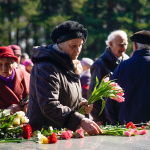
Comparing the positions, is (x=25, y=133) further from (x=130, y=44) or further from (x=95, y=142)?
(x=130, y=44)

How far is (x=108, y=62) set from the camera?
5.13 metres

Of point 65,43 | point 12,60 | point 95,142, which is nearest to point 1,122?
point 95,142

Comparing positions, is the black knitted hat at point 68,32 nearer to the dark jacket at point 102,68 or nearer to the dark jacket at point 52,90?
the dark jacket at point 52,90

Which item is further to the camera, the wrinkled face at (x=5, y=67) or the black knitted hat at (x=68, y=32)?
the wrinkled face at (x=5, y=67)

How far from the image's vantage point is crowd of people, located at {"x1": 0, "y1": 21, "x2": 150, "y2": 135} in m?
2.80

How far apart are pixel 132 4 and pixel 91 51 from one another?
5.12 metres

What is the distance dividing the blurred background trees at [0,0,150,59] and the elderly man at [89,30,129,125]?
70.7 ft

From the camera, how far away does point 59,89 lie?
3.04 m

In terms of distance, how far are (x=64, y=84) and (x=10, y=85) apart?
166cm

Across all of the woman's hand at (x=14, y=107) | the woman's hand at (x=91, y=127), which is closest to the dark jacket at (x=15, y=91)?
the woman's hand at (x=14, y=107)

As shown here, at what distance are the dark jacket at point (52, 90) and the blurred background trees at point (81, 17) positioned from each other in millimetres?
23604

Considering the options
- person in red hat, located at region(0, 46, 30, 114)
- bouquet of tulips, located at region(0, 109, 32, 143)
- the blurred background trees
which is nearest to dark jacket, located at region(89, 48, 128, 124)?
person in red hat, located at region(0, 46, 30, 114)

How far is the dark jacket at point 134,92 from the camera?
149 inches

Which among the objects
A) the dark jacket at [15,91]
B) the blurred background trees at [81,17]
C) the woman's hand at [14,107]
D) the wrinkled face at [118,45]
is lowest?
the woman's hand at [14,107]
